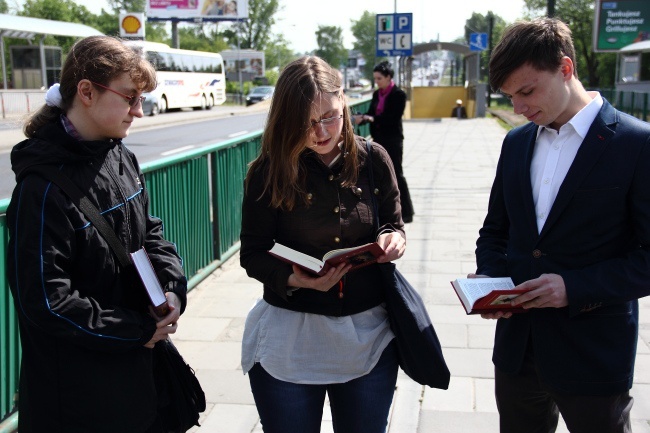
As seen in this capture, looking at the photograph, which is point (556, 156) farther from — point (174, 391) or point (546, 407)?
point (174, 391)

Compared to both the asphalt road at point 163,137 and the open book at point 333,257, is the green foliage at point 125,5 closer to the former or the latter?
the asphalt road at point 163,137

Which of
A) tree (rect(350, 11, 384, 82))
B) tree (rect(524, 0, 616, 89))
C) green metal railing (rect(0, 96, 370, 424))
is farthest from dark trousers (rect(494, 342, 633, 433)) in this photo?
tree (rect(350, 11, 384, 82))

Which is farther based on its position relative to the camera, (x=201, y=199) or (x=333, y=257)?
(x=201, y=199)

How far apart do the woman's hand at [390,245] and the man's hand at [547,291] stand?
0.41m

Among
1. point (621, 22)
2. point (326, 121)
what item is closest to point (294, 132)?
point (326, 121)

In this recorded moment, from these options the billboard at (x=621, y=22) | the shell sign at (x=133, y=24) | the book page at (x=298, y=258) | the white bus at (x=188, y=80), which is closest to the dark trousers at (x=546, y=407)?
the book page at (x=298, y=258)

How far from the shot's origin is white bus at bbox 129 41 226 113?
1435 inches

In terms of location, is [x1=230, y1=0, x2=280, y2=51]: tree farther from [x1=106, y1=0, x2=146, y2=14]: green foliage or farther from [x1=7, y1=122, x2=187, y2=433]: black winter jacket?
[x1=7, y1=122, x2=187, y2=433]: black winter jacket

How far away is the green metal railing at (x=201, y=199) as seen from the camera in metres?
5.28

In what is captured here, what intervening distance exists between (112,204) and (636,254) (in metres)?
1.54

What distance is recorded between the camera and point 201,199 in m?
6.04

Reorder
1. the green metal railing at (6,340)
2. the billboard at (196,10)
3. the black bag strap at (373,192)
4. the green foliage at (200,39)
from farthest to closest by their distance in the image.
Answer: the green foliage at (200,39), the billboard at (196,10), the green metal railing at (6,340), the black bag strap at (373,192)

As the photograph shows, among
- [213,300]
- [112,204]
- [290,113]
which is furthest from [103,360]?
[213,300]

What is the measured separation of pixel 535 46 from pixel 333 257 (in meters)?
0.84
